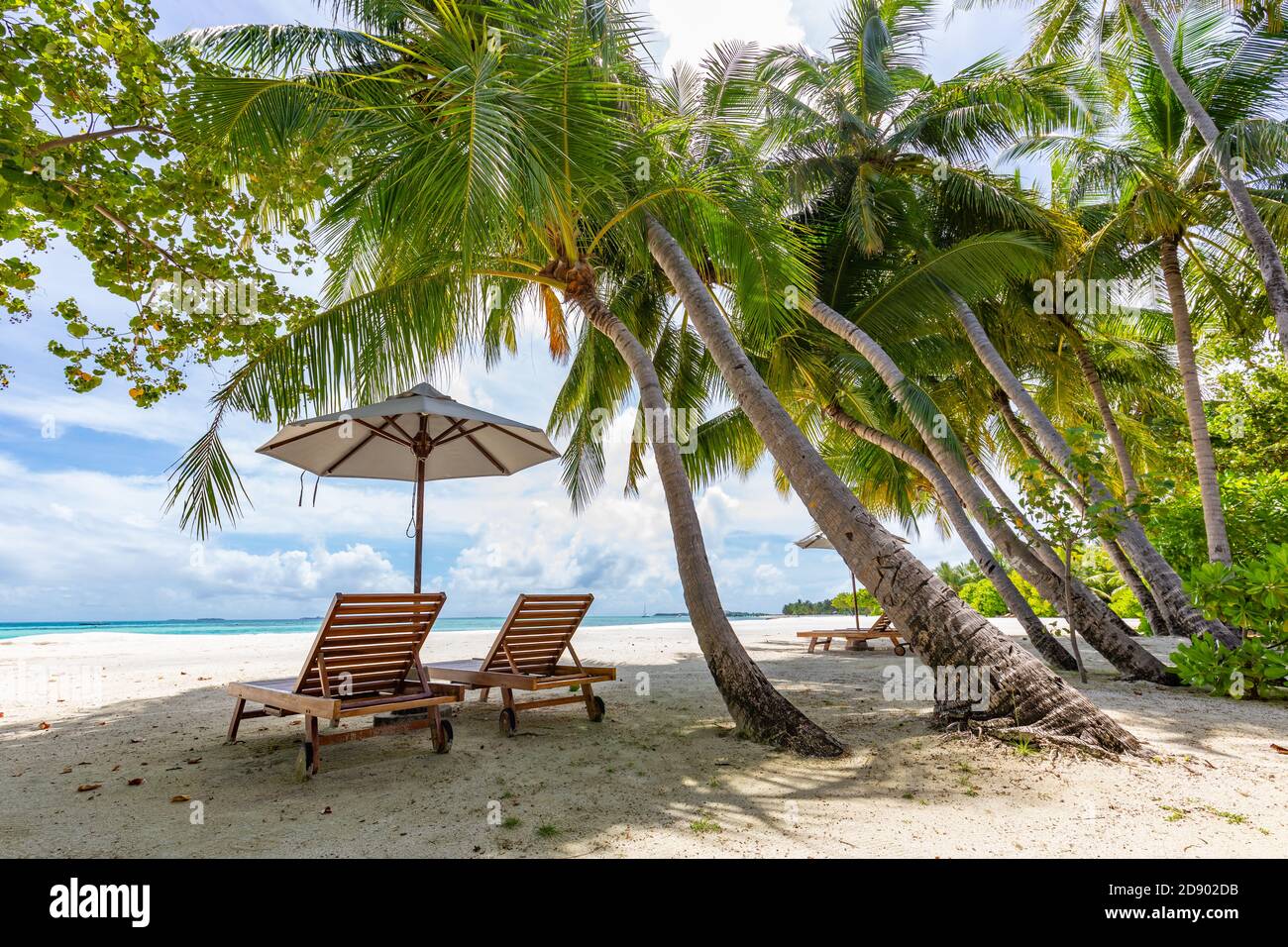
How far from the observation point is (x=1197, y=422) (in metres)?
8.70

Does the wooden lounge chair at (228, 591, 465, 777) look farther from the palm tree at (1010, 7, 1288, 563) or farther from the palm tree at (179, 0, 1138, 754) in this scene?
the palm tree at (1010, 7, 1288, 563)

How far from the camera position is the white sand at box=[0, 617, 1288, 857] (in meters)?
3.04

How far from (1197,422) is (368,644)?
10195 millimetres

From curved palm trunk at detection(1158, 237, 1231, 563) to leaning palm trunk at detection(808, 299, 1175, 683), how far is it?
5.12ft

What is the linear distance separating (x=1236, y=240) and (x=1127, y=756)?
32.4 feet

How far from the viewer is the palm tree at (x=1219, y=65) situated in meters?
7.82

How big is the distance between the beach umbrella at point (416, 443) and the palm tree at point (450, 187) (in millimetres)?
495

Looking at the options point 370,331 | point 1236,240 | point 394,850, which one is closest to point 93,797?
point 394,850

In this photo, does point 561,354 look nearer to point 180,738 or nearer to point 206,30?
point 206,30

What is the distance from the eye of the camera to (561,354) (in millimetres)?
10414

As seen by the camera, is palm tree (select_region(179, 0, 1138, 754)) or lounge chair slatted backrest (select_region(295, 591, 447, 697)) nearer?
palm tree (select_region(179, 0, 1138, 754))

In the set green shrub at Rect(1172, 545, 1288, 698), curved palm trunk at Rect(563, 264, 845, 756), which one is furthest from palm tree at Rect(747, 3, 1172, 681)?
curved palm trunk at Rect(563, 264, 845, 756)

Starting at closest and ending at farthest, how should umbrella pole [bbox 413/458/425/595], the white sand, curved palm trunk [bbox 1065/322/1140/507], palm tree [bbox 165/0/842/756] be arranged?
the white sand < palm tree [bbox 165/0/842/756] < umbrella pole [bbox 413/458/425/595] < curved palm trunk [bbox 1065/322/1140/507]

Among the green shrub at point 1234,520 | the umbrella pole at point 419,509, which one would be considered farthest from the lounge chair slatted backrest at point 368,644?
the green shrub at point 1234,520
